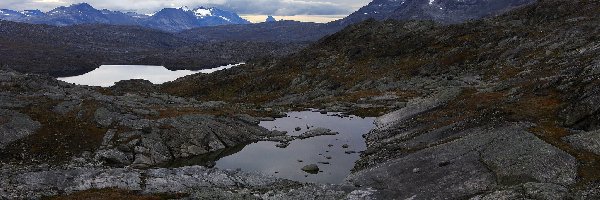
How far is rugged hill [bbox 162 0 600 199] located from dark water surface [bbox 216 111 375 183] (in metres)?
2.54

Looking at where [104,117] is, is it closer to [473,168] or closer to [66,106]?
[66,106]

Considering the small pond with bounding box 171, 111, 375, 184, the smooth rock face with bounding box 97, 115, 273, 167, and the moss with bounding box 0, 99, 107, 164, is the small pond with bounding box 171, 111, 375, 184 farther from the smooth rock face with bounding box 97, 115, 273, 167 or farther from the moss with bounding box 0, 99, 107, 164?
the moss with bounding box 0, 99, 107, 164

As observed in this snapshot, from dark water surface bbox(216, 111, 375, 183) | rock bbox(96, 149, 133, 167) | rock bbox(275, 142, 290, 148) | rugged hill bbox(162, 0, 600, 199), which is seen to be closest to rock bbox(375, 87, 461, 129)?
rugged hill bbox(162, 0, 600, 199)

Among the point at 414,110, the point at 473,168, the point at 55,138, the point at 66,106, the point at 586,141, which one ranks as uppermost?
the point at 586,141

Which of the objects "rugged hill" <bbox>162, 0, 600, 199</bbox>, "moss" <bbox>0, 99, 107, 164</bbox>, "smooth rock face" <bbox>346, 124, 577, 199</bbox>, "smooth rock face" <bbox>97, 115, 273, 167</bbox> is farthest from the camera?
"smooth rock face" <bbox>97, 115, 273, 167</bbox>

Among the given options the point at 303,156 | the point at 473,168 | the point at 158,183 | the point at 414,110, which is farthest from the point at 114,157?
the point at 414,110

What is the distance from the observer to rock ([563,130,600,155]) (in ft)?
98.8

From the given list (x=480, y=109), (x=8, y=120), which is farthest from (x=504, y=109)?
(x=8, y=120)

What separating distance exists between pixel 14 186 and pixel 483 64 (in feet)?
275

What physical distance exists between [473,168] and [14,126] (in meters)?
46.8

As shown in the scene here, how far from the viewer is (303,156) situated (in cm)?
4859

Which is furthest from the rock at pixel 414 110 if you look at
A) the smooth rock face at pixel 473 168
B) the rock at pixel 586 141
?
the rock at pixel 586 141

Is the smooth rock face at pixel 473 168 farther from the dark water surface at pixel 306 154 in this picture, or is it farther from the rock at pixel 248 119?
the rock at pixel 248 119

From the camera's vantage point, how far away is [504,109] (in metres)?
44.5
